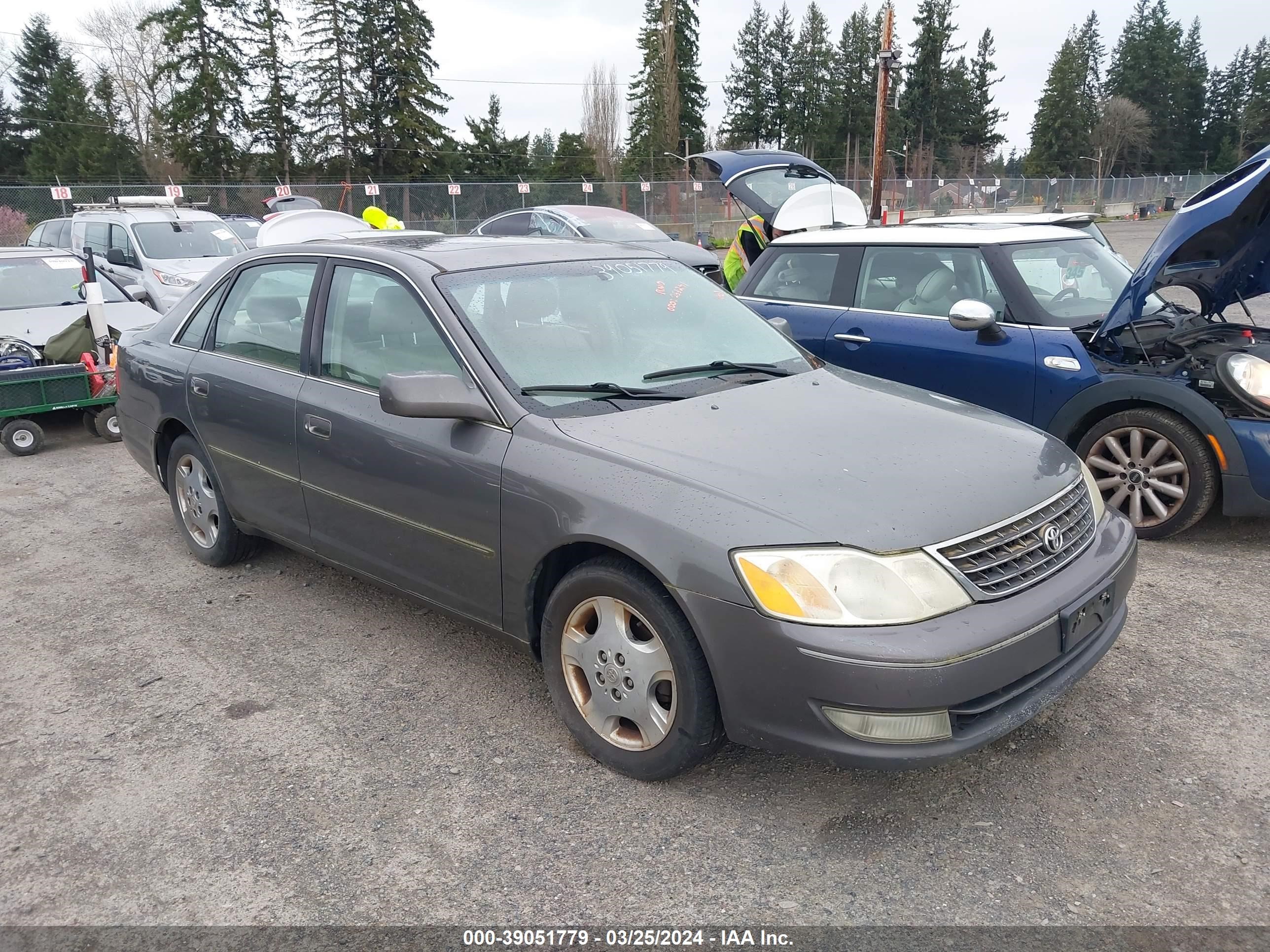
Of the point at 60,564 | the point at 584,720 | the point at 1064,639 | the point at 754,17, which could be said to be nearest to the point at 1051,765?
the point at 1064,639

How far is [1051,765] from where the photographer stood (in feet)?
10.3

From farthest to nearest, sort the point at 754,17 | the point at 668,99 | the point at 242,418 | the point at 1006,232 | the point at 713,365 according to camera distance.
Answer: the point at 754,17 → the point at 668,99 → the point at 1006,232 → the point at 242,418 → the point at 713,365

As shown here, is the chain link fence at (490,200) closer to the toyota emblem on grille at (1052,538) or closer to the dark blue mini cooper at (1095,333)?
the dark blue mini cooper at (1095,333)

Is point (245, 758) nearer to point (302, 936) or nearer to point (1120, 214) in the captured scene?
point (302, 936)

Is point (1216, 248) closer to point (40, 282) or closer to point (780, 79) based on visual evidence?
point (40, 282)

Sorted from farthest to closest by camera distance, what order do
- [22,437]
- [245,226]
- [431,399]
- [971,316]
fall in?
[245,226]
[22,437]
[971,316]
[431,399]

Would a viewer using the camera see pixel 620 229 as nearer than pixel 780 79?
Yes

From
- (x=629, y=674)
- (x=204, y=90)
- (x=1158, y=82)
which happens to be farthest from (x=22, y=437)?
(x=1158, y=82)

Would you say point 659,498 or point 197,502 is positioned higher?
point 659,498

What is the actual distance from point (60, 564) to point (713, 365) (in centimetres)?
384

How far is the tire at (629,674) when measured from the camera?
111 inches

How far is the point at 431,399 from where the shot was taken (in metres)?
3.24

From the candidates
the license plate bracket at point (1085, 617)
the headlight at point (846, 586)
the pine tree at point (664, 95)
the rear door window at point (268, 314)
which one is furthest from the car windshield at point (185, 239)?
→ the pine tree at point (664, 95)

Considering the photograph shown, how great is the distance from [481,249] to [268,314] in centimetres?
115
